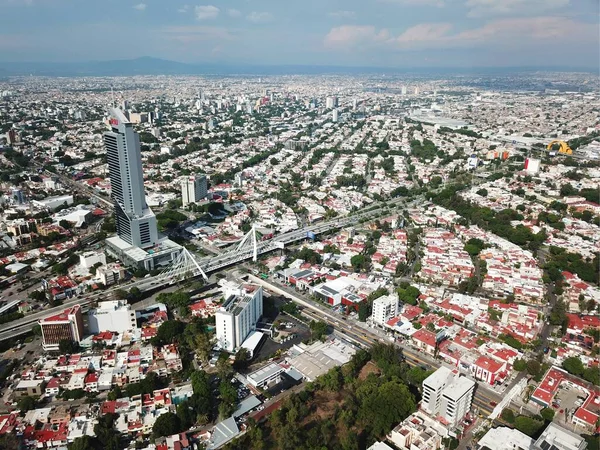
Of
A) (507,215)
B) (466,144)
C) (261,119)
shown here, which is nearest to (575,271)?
(507,215)

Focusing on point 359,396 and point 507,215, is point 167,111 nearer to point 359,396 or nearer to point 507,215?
point 507,215

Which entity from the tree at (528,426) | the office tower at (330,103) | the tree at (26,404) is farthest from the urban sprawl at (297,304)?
the office tower at (330,103)

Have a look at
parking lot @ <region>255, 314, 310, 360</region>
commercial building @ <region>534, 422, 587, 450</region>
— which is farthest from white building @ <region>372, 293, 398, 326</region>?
commercial building @ <region>534, 422, 587, 450</region>

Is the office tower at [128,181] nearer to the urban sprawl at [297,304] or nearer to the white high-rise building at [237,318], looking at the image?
the urban sprawl at [297,304]

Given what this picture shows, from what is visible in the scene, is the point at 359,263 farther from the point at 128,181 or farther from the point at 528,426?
the point at 128,181

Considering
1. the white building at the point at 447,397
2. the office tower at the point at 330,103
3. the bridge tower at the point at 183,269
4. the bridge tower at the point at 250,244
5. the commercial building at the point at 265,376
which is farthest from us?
the office tower at the point at 330,103

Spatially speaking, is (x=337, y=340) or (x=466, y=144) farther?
(x=466, y=144)

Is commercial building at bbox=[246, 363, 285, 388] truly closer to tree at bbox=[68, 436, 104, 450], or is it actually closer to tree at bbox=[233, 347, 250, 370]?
tree at bbox=[233, 347, 250, 370]
